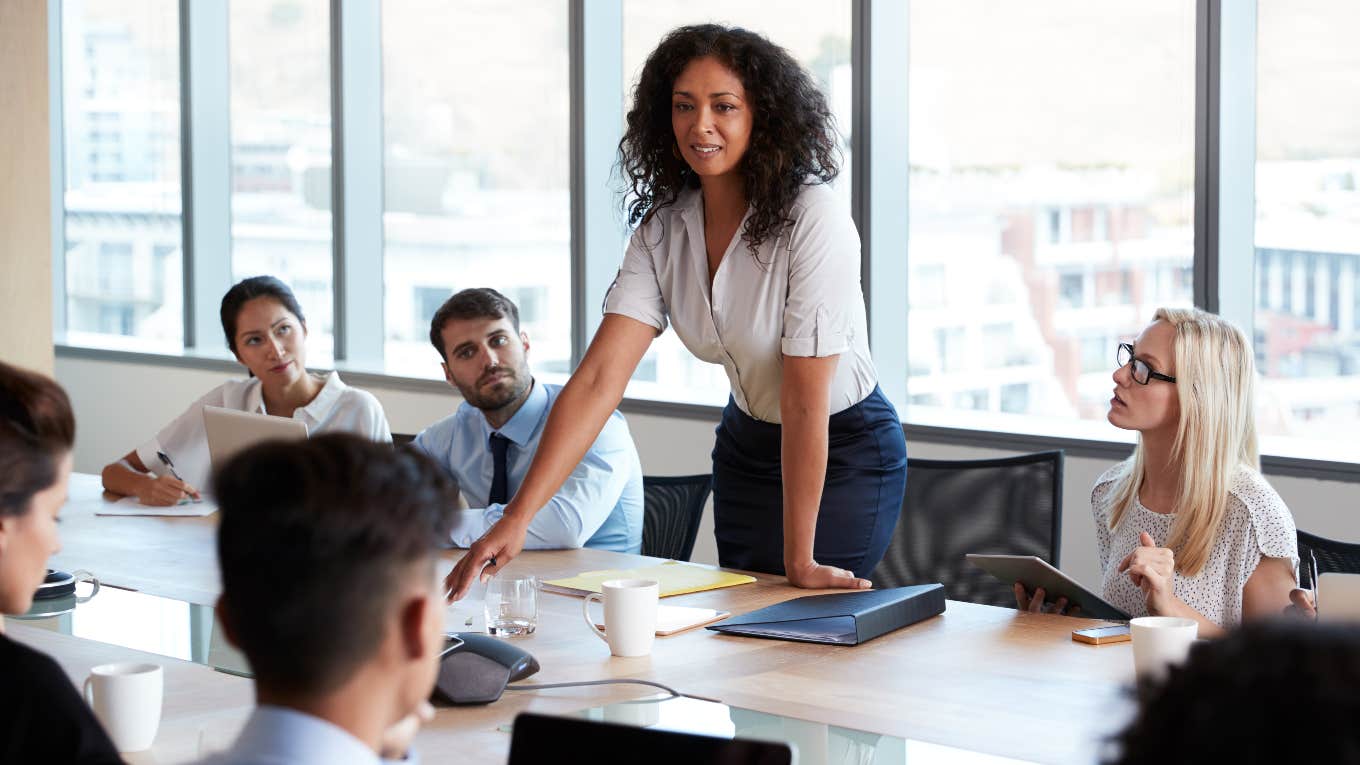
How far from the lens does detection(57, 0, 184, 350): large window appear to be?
7238 millimetres

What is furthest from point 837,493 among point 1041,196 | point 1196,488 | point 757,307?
point 1041,196

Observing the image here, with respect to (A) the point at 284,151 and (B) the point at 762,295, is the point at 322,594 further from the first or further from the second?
(A) the point at 284,151

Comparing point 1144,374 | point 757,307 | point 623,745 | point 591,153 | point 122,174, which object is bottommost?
point 623,745

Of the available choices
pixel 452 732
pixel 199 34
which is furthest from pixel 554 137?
pixel 452 732

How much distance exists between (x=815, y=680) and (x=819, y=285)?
860 millimetres

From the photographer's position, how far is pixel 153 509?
3354 mm

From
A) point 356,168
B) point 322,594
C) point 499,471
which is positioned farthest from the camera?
point 356,168

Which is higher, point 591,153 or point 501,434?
point 591,153

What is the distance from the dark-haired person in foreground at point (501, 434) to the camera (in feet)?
10.1

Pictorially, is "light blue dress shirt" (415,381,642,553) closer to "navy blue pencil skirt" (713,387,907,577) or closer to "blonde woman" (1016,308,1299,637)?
"navy blue pencil skirt" (713,387,907,577)

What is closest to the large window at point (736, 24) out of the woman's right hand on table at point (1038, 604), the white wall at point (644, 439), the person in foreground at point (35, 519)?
the white wall at point (644, 439)

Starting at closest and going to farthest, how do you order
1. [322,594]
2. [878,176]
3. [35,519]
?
[322,594]
[35,519]
[878,176]

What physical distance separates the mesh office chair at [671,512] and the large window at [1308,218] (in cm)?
182

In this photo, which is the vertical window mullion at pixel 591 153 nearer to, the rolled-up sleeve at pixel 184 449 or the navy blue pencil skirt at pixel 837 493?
the rolled-up sleeve at pixel 184 449
